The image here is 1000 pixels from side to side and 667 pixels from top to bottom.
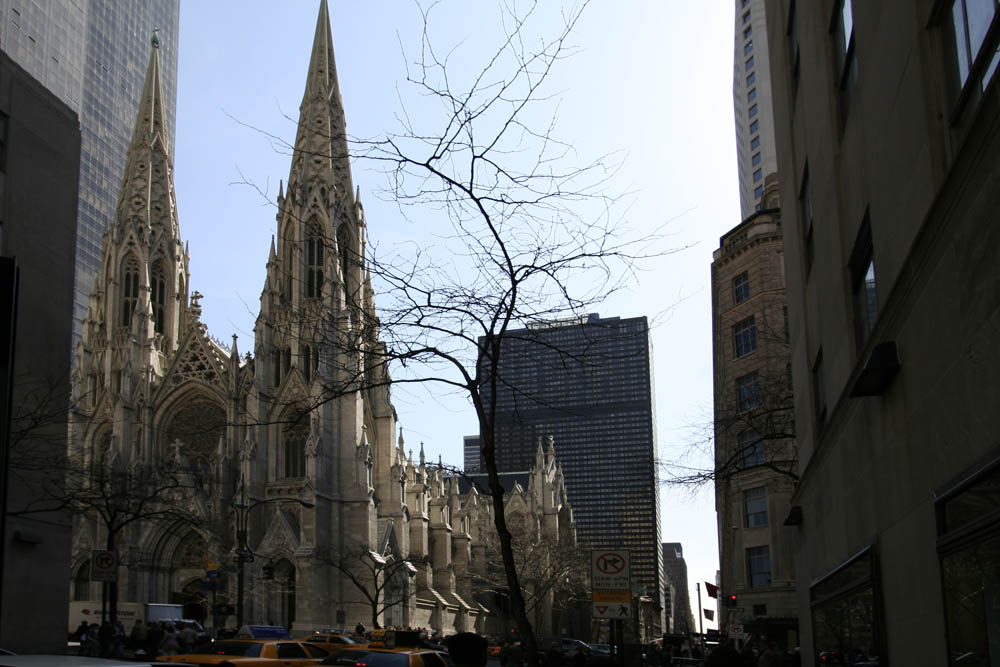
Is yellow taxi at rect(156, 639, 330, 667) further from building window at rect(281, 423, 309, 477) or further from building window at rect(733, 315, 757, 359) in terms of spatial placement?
building window at rect(281, 423, 309, 477)

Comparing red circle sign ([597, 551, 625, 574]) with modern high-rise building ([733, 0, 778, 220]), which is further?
modern high-rise building ([733, 0, 778, 220])

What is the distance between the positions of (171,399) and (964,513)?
65.5 meters

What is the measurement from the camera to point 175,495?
6172cm

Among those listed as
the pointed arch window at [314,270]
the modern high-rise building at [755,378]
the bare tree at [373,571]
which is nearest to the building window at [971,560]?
the modern high-rise building at [755,378]

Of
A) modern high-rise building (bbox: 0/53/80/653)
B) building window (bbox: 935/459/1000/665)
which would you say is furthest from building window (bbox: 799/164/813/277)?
modern high-rise building (bbox: 0/53/80/653)

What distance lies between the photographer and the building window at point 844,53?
11570mm

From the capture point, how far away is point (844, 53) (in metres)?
12.2

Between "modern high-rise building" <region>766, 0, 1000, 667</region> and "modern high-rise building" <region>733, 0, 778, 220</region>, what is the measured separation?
6151 cm

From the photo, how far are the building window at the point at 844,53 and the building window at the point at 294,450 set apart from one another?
5440 cm

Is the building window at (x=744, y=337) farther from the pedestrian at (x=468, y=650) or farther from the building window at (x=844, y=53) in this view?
the pedestrian at (x=468, y=650)

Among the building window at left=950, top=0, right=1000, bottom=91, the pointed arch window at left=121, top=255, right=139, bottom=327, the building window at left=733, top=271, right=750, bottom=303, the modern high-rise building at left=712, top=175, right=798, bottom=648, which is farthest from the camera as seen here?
the pointed arch window at left=121, top=255, right=139, bottom=327

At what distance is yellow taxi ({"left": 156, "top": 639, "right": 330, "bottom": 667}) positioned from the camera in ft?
55.6

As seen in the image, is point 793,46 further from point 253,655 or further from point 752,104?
point 752,104

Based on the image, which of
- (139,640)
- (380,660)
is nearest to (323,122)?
(139,640)
